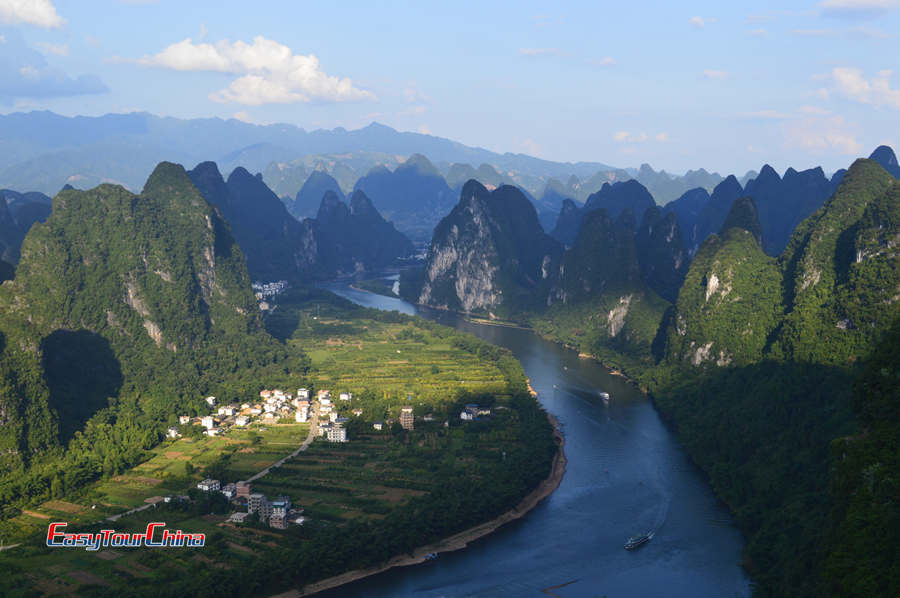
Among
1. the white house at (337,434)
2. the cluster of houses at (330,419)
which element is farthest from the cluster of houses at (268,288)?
the white house at (337,434)

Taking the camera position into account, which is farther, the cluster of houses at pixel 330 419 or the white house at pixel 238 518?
the cluster of houses at pixel 330 419

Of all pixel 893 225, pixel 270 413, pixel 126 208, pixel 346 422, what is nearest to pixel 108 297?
pixel 126 208

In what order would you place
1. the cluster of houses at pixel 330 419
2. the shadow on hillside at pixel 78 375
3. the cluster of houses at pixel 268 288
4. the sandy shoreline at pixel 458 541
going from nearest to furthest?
the sandy shoreline at pixel 458 541, the shadow on hillside at pixel 78 375, the cluster of houses at pixel 330 419, the cluster of houses at pixel 268 288

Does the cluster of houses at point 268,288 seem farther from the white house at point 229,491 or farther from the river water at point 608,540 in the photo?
the white house at point 229,491

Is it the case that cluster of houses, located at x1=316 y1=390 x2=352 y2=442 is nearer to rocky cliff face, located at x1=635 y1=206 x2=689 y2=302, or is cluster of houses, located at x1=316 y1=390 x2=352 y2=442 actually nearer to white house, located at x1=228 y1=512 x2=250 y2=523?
white house, located at x1=228 y1=512 x2=250 y2=523

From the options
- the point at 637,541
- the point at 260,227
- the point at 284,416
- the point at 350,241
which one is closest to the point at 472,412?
the point at 284,416

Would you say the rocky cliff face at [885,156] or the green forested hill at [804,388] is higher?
the rocky cliff face at [885,156]

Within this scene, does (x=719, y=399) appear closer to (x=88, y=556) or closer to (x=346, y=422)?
Answer: (x=346, y=422)

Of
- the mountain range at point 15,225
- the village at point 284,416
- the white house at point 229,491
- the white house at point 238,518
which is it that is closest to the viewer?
A: the white house at point 238,518
